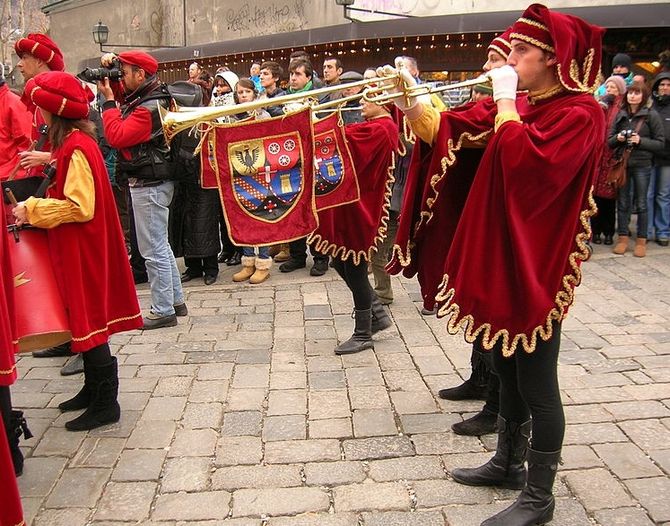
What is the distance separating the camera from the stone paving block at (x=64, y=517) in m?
3.05

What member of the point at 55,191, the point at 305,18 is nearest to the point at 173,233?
the point at 55,191

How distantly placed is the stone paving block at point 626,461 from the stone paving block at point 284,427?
1.63 meters

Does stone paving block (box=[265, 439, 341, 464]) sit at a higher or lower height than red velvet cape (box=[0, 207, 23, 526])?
lower

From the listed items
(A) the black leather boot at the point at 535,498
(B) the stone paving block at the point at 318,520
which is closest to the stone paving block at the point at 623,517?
(A) the black leather boot at the point at 535,498

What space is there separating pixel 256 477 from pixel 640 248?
597cm

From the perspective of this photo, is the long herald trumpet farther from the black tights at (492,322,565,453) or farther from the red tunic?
the black tights at (492,322,565,453)

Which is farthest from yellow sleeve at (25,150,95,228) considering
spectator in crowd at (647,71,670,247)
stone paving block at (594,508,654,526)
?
spectator in crowd at (647,71,670,247)

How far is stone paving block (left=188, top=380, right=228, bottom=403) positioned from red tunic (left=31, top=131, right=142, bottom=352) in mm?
693

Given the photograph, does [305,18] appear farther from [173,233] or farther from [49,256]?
[49,256]

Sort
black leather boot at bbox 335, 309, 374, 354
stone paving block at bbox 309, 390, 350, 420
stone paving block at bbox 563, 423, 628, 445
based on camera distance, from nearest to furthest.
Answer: stone paving block at bbox 563, 423, 628, 445
stone paving block at bbox 309, 390, 350, 420
black leather boot at bbox 335, 309, 374, 354

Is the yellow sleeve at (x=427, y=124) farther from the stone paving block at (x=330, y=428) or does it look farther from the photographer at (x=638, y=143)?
the photographer at (x=638, y=143)

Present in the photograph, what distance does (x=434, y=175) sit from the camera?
3.13 meters

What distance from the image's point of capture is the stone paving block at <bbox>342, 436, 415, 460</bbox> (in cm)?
358

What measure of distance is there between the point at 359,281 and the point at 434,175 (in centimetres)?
201
